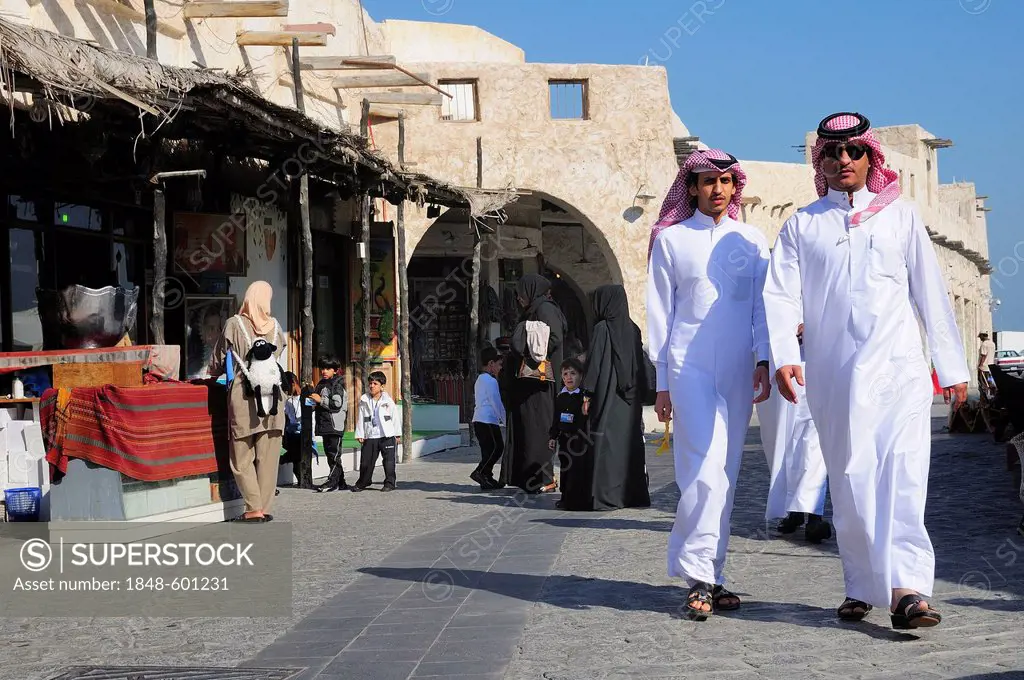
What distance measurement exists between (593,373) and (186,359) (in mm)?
6469

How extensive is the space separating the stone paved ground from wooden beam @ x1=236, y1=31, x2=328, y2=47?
26.8 feet

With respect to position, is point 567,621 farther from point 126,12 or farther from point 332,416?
point 126,12

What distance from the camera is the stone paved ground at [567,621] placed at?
14.8 ft

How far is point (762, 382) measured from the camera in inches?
218

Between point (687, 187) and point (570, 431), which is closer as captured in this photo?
point (687, 187)

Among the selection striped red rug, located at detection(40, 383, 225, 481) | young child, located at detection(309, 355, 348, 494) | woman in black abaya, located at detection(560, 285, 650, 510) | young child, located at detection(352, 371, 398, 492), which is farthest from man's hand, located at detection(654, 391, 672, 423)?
young child, located at detection(309, 355, 348, 494)

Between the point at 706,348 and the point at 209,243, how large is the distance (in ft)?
32.3

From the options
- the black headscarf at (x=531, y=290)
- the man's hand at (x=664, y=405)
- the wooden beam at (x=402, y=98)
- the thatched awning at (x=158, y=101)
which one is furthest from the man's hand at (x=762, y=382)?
the wooden beam at (x=402, y=98)

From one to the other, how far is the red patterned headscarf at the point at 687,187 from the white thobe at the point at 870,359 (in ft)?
1.65

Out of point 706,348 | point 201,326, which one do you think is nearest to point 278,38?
point 201,326

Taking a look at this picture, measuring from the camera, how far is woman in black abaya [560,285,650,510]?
396 inches

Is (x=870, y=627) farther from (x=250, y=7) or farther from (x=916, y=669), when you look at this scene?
(x=250, y=7)

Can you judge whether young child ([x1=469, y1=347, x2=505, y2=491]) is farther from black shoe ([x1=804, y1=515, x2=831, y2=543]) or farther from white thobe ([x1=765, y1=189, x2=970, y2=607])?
white thobe ([x1=765, y1=189, x2=970, y2=607])

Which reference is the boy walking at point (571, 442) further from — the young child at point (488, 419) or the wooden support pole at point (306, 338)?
the wooden support pole at point (306, 338)
